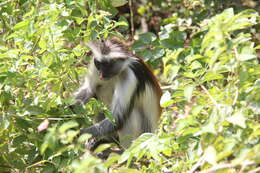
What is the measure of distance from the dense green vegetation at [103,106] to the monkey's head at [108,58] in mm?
376

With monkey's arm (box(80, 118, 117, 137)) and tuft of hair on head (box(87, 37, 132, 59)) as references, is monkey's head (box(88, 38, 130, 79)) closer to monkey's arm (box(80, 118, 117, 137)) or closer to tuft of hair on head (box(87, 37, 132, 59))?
tuft of hair on head (box(87, 37, 132, 59))

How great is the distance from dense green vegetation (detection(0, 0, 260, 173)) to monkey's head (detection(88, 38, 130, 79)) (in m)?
0.38

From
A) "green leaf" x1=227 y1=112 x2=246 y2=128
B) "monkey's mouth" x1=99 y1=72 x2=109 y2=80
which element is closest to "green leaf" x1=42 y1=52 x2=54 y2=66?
"monkey's mouth" x1=99 y1=72 x2=109 y2=80

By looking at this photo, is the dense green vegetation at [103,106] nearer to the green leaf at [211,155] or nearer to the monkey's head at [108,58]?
the green leaf at [211,155]

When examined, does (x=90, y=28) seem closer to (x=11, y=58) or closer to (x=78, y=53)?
(x=78, y=53)

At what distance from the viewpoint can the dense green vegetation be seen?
2963 mm

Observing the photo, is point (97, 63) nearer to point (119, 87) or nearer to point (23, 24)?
point (119, 87)

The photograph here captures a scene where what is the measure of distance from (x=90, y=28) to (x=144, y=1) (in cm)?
526

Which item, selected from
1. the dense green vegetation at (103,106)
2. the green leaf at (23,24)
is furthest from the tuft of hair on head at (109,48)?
the green leaf at (23,24)

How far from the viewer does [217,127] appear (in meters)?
3.08

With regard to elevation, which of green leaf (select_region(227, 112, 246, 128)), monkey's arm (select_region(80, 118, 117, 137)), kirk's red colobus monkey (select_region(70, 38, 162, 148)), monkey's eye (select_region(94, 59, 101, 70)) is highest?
green leaf (select_region(227, 112, 246, 128))

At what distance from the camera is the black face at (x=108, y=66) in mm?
5625

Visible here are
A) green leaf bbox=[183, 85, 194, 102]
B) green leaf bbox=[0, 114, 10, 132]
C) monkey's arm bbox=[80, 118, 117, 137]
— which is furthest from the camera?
monkey's arm bbox=[80, 118, 117, 137]

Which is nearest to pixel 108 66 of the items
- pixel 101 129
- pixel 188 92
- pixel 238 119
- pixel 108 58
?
pixel 108 58
